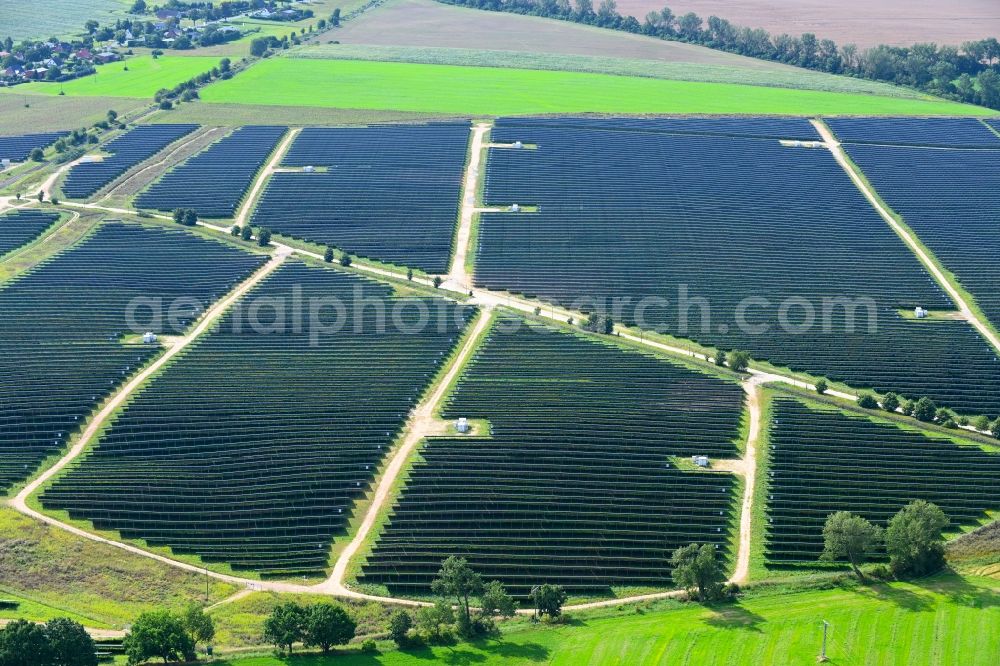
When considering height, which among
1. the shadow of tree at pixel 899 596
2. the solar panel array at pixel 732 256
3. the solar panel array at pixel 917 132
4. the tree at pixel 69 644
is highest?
the solar panel array at pixel 917 132

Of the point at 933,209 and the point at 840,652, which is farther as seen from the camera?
the point at 933,209

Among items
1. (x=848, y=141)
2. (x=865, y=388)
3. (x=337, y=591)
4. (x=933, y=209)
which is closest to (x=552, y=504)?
(x=337, y=591)

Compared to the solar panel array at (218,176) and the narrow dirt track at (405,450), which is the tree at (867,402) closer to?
the narrow dirt track at (405,450)

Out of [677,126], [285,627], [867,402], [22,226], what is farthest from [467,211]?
[285,627]

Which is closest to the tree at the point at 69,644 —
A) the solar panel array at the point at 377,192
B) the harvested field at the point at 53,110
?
the solar panel array at the point at 377,192

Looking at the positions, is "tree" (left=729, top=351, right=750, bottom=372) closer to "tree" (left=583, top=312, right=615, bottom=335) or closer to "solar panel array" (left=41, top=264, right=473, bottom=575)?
Answer: "tree" (left=583, top=312, right=615, bottom=335)

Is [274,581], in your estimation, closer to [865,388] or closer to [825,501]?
[825,501]
